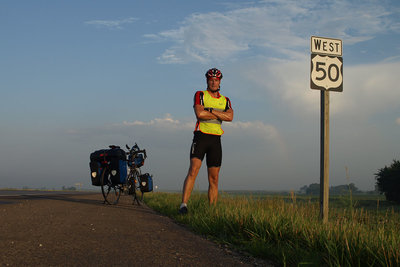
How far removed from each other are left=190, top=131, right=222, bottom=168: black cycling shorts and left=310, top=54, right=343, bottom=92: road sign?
2169 mm

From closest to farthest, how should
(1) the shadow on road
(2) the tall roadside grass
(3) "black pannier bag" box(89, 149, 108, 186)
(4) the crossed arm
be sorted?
(2) the tall roadside grass → (4) the crossed arm → (1) the shadow on road → (3) "black pannier bag" box(89, 149, 108, 186)

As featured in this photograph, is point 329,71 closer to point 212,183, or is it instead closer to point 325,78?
point 325,78

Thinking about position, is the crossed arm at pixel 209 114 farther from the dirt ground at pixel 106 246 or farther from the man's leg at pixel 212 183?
the dirt ground at pixel 106 246

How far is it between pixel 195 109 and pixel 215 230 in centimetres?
252

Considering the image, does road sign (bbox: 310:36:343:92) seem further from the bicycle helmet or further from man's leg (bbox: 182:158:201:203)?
man's leg (bbox: 182:158:201:203)

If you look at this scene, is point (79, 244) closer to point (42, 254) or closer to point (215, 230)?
point (42, 254)

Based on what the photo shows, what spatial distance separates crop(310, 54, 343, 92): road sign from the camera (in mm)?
5949

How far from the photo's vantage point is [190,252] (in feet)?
12.9

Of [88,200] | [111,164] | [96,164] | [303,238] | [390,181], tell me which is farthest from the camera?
[390,181]

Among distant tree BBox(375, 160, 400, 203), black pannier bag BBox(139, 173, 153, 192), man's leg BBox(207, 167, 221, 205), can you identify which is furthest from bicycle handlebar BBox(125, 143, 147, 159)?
distant tree BBox(375, 160, 400, 203)

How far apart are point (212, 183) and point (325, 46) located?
126 inches

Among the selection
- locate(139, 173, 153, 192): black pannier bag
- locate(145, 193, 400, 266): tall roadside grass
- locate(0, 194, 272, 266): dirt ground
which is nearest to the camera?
locate(145, 193, 400, 266): tall roadside grass

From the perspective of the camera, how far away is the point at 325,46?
6043 millimetres

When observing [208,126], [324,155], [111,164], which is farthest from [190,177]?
[111,164]
